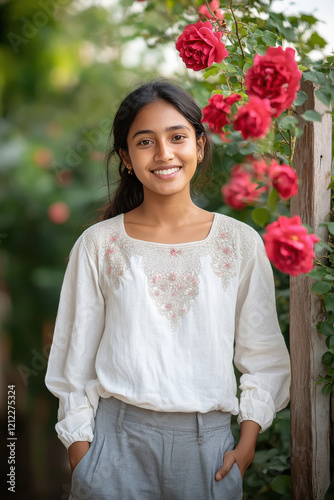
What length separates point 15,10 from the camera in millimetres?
1256

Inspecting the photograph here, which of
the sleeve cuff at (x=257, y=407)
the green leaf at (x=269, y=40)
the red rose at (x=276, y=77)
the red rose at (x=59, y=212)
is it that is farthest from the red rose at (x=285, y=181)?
the red rose at (x=59, y=212)

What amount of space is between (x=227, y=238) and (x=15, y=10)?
817 millimetres

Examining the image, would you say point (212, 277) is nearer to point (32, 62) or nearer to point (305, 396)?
point (305, 396)

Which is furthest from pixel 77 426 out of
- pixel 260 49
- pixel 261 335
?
pixel 260 49

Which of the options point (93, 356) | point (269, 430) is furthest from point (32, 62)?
point (269, 430)

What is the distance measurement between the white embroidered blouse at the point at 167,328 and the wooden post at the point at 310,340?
0.06 meters

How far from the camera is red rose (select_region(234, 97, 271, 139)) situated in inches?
48.1

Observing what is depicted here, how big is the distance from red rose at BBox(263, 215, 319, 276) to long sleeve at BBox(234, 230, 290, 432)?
38cm

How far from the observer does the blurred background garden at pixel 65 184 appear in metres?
1.89

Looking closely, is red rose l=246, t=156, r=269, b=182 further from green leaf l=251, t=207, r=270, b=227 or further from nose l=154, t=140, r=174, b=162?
nose l=154, t=140, r=174, b=162

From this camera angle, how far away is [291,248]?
121 centimetres

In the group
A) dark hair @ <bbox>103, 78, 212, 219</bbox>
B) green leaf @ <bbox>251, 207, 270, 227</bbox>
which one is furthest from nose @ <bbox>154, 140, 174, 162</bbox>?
green leaf @ <bbox>251, 207, 270, 227</bbox>

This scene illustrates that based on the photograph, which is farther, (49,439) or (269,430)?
(49,439)

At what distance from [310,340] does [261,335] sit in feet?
0.46
